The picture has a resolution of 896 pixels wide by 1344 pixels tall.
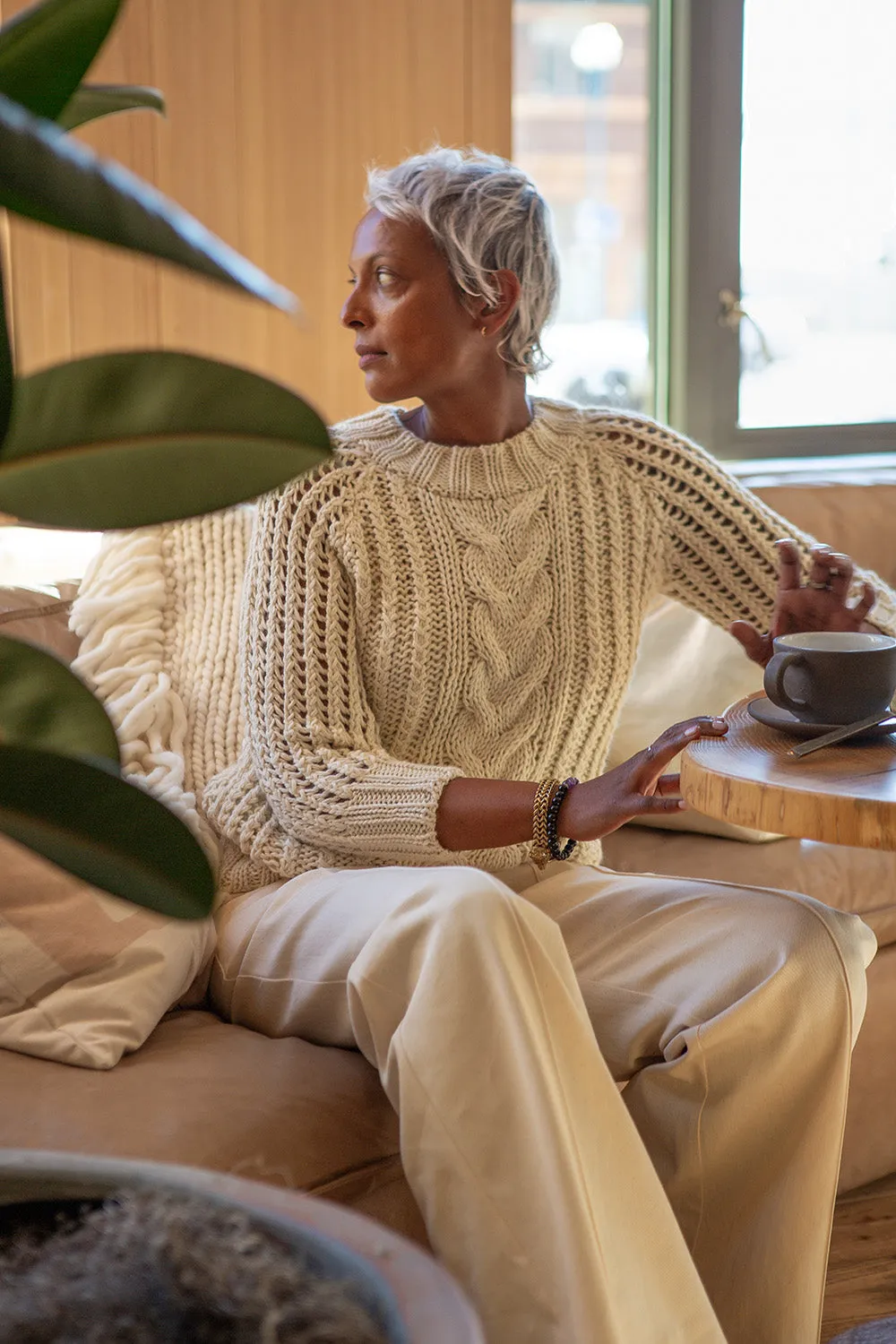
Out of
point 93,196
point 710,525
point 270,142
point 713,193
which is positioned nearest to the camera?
point 93,196

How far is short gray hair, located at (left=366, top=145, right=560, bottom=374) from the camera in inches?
65.3

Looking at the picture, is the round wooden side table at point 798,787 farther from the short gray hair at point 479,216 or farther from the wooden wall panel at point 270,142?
the wooden wall panel at point 270,142

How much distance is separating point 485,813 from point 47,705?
2.74 feet

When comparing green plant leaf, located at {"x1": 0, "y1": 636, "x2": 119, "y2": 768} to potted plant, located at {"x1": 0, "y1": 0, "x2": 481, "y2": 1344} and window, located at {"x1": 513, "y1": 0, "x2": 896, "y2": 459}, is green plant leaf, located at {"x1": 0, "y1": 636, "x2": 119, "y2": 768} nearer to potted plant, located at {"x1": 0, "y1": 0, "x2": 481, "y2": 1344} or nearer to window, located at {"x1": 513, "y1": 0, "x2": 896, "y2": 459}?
potted plant, located at {"x1": 0, "y1": 0, "x2": 481, "y2": 1344}

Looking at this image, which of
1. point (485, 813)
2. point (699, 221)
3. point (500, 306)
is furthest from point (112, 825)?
A: point (699, 221)

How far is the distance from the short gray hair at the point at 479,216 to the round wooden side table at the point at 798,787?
2.14 feet

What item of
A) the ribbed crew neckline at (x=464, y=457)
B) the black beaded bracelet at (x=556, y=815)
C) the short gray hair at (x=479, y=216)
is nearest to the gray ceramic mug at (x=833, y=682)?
the black beaded bracelet at (x=556, y=815)

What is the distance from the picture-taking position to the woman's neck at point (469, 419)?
1722 mm

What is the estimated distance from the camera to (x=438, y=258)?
1670mm

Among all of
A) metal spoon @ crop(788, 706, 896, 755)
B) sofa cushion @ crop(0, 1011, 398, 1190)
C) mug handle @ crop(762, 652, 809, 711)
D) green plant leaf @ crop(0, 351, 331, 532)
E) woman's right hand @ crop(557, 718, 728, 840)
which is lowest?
sofa cushion @ crop(0, 1011, 398, 1190)

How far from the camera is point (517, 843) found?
1.56 metres

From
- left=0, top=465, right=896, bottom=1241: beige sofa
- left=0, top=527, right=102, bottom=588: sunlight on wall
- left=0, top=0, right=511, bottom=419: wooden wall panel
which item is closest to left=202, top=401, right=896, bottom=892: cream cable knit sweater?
left=0, top=465, right=896, bottom=1241: beige sofa

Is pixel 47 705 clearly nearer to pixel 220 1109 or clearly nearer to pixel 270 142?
pixel 220 1109

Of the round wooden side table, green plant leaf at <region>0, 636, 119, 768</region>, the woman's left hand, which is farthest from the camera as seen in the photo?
the woman's left hand
